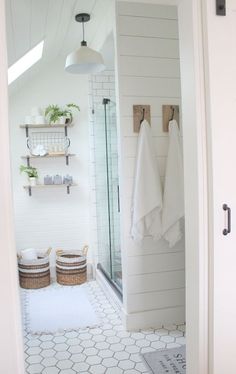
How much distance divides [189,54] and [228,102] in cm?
27

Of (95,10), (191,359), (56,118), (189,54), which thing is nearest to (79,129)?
(56,118)

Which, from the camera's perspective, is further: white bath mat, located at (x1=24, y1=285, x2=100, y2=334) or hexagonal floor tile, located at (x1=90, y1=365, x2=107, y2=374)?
white bath mat, located at (x1=24, y1=285, x2=100, y2=334)

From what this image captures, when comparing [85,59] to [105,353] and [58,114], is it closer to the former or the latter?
[58,114]

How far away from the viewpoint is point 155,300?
2.79 metres

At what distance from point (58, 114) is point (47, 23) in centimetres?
137

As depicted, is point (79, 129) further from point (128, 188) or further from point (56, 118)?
point (128, 188)

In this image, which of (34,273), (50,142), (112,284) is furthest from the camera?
(50,142)

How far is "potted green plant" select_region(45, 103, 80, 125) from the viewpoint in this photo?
3.98m

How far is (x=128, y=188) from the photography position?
2.70 m

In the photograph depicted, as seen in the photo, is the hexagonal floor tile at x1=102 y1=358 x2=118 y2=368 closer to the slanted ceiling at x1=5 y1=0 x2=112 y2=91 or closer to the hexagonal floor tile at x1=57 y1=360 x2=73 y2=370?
the hexagonal floor tile at x1=57 y1=360 x2=73 y2=370

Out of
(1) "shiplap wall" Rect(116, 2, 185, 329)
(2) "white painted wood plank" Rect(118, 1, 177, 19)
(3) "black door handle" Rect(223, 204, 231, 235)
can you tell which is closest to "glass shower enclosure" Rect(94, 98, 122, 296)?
(1) "shiplap wall" Rect(116, 2, 185, 329)

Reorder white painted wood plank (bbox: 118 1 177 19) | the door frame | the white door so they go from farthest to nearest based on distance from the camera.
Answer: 1. white painted wood plank (bbox: 118 1 177 19)
2. the white door
3. the door frame

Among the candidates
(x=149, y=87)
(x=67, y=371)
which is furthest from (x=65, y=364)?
(x=149, y=87)

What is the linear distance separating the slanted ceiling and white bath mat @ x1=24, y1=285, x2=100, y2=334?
218 centimetres
